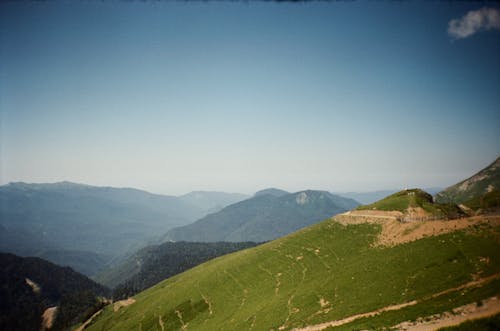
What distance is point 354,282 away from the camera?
1853 inches

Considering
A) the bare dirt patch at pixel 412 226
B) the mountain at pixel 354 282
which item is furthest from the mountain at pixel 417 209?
the mountain at pixel 354 282

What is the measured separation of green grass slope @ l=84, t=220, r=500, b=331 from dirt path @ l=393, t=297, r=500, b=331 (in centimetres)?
177

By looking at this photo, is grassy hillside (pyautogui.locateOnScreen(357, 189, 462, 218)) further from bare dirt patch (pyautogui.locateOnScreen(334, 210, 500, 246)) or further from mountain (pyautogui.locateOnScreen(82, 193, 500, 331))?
mountain (pyautogui.locateOnScreen(82, 193, 500, 331))

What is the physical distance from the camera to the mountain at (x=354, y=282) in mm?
33938

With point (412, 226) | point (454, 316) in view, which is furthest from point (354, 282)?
point (412, 226)

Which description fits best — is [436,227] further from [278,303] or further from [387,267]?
[278,303]

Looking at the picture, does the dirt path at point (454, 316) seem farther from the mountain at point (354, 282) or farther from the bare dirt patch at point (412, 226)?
the bare dirt patch at point (412, 226)

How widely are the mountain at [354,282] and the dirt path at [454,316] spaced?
0.21 meters

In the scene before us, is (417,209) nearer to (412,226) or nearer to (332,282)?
(412,226)

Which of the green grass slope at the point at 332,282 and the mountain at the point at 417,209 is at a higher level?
the mountain at the point at 417,209

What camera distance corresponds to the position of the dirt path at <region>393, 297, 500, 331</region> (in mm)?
23861

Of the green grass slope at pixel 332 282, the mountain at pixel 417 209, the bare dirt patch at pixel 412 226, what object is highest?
the mountain at pixel 417 209

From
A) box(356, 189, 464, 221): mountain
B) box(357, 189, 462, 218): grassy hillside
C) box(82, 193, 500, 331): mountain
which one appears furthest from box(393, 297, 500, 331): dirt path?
box(357, 189, 462, 218): grassy hillside

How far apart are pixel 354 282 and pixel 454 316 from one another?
2229 cm
